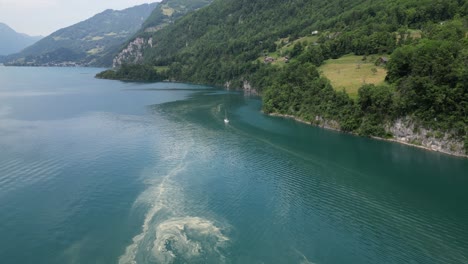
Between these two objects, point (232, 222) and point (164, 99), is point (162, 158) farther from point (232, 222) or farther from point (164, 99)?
point (164, 99)

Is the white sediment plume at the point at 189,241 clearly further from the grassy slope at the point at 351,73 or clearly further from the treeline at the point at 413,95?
the grassy slope at the point at 351,73

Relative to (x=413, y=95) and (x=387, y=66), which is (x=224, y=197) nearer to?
(x=413, y=95)

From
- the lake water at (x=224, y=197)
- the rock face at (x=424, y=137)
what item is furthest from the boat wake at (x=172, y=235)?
the rock face at (x=424, y=137)

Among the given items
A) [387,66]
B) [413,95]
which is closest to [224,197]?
[413,95]

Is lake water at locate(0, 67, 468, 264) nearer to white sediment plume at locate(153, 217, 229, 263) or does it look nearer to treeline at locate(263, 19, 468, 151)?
white sediment plume at locate(153, 217, 229, 263)

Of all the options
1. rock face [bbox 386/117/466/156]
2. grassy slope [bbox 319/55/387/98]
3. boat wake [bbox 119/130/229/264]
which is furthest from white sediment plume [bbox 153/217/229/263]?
grassy slope [bbox 319/55/387/98]
